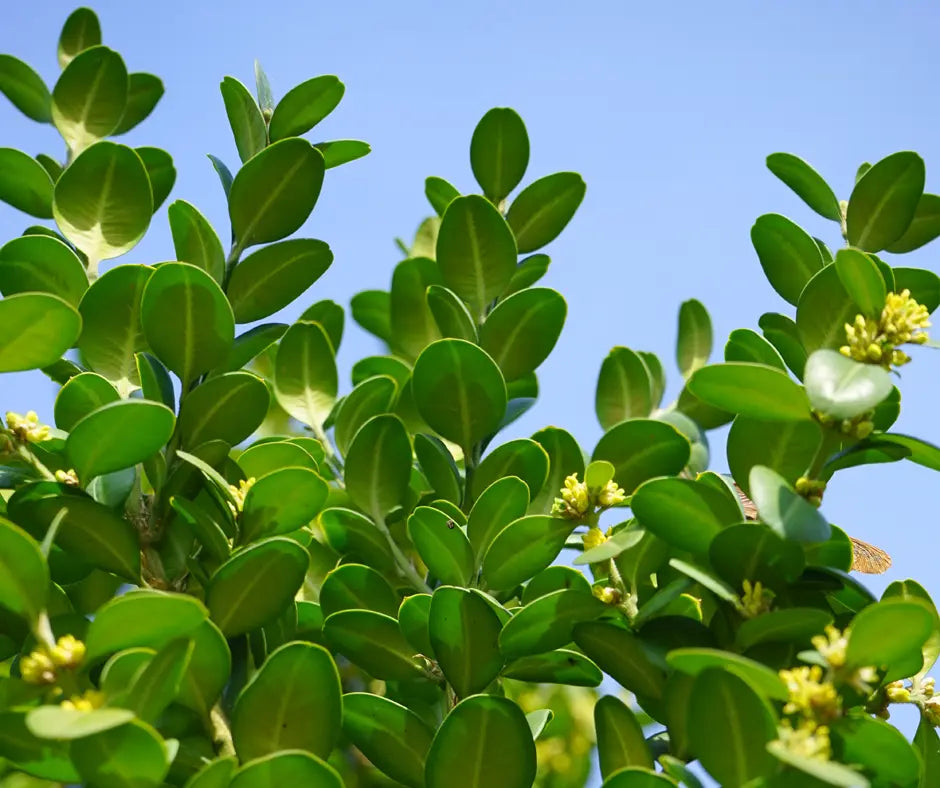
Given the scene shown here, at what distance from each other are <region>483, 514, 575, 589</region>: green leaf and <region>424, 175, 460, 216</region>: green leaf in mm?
647

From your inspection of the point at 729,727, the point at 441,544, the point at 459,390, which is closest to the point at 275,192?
the point at 459,390

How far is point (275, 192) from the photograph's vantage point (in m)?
1.23

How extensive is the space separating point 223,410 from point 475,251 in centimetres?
35

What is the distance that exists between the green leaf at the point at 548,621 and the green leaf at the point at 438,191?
2.47ft

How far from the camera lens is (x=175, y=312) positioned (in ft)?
3.54

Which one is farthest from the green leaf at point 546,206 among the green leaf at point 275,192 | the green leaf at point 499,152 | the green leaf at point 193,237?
the green leaf at point 193,237

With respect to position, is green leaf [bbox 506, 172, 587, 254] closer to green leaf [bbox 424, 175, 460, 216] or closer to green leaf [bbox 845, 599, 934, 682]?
green leaf [bbox 424, 175, 460, 216]

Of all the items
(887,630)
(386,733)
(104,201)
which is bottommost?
(386,733)

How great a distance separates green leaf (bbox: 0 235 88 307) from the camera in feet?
3.62

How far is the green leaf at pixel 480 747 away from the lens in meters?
0.90

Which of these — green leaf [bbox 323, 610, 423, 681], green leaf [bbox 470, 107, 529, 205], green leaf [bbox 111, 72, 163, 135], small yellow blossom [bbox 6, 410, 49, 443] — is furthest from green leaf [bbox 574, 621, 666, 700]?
green leaf [bbox 111, 72, 163, 135]

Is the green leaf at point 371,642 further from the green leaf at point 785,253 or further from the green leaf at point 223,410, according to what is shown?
the green leaf at point 785,253

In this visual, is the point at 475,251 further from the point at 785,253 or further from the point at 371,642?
the point at 371,642

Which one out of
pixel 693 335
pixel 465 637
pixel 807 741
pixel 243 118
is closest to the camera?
pixel 807 741
